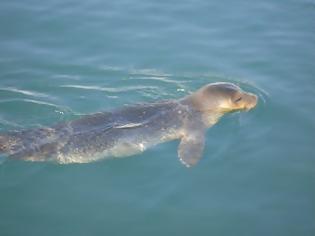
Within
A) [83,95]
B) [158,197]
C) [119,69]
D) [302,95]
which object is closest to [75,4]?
[119,69]

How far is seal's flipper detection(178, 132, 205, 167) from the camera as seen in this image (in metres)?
8.86

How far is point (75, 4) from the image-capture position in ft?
46.2

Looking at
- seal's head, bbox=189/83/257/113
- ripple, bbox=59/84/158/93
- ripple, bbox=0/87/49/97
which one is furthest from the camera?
ripple, bbox=59/84/158/93

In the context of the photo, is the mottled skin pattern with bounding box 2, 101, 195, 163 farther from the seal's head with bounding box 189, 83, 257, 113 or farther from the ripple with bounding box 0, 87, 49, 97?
the ripple with bounding box 0, 87, 49, 97

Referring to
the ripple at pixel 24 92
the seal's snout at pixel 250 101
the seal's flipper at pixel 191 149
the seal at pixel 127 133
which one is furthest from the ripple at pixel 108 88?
the seal's snout at pixel 250 101

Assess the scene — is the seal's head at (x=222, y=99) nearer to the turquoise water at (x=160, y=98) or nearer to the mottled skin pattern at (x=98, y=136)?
the turquoise water at (x=160, y=98)

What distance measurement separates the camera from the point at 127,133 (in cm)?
930

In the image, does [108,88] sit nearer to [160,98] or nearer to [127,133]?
[160,98]

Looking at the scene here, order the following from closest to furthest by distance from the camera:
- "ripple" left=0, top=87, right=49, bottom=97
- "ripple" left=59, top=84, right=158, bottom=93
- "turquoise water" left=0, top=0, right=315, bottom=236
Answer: "turquoise water" left=0, top=0, right=315, bottom=236, "ripple" left=0, top=87, right=49, bottom=97, "ripple" left=59, top=84, right=158, bottom=93

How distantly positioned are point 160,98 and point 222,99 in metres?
1.24

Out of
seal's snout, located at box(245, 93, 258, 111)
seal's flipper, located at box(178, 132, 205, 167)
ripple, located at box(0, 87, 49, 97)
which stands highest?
ripple, located at box(0, 87, 49, 97)

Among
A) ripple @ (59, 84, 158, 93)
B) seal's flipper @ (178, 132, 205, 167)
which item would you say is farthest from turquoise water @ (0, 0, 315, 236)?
seal's flipper @ (178, 132, 205, 167)

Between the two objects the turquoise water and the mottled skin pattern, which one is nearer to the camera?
the turquoise water

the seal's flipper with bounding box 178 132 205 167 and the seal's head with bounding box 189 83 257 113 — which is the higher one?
the seal's head with bounding box 189 83 257 113
